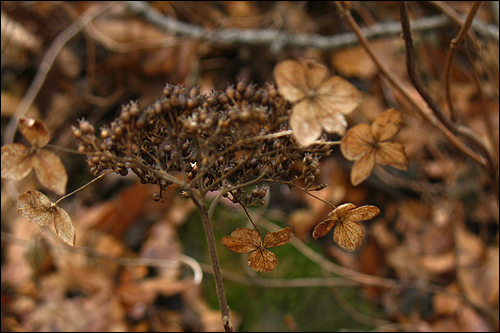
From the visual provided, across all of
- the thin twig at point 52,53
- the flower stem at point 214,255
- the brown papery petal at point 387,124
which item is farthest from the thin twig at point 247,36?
the flower stem at point 214,255

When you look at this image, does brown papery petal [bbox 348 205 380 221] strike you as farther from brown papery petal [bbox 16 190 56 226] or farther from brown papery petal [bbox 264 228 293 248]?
brown papery petal [bbox 16 190 56 226]

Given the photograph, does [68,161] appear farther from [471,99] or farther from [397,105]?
[471,99]

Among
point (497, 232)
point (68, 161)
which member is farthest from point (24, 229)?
point (497, 232)

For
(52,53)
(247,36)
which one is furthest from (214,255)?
(52,53)

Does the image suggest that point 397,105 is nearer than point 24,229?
No

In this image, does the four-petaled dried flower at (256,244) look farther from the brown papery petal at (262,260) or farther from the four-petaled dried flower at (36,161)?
the four-petaled dried flower at (36,161)

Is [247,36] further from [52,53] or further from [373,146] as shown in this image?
[373,146]
